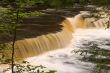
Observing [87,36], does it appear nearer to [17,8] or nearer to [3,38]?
[3,38]

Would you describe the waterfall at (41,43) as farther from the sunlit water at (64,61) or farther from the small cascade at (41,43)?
the sunlit water at (64,61)

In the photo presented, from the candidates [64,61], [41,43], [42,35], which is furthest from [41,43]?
[64,61]

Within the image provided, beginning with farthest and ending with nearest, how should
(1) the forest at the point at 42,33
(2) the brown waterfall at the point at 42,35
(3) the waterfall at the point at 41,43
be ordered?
(2) the brown waterfall at the point at 42,35 → (3) the waterfall at the point at 41,43 → (1) the forest at the point at 42,33

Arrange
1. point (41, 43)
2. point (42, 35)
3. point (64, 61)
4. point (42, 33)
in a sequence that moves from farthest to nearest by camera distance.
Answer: point (42, 33) → point (42, 35) → point (41, 43) → point (64, 61)

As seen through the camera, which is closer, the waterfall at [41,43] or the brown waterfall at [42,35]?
the waterfall at [41,43]

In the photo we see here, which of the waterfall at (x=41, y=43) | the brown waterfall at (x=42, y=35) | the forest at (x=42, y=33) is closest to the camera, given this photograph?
the forest at (x=42, y=33)

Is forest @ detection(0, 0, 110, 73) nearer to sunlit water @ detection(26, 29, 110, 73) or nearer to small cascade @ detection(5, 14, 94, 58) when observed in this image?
small cascade @ detection(5, 14, 94, 58)

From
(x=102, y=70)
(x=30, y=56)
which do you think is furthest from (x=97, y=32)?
(x=102, y=70)

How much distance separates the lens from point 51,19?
51.7 ft

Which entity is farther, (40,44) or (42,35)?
(42,35)

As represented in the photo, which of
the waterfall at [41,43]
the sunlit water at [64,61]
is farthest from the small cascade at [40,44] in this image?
the sunlit water at [64,61]

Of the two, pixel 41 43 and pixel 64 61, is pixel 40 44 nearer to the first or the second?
pixel 41 43

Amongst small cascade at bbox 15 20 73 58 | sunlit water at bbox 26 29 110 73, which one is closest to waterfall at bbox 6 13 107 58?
small cascade at bbox 15 20 73 58

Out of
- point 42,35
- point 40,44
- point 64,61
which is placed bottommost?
point 64,61
